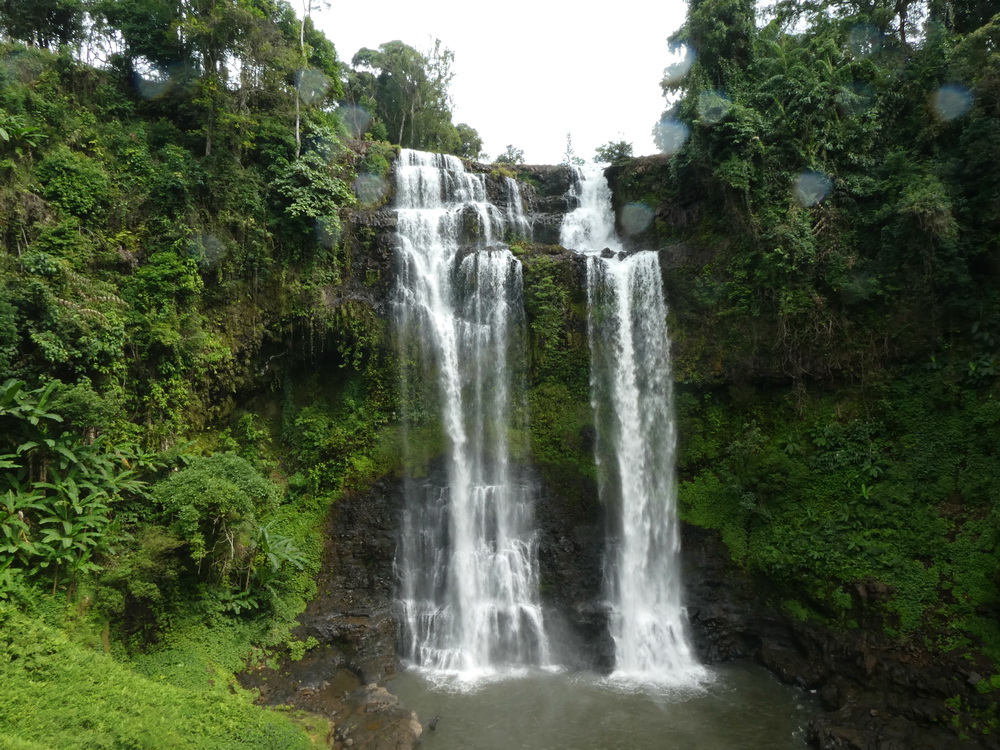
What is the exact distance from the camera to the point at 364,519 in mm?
13625

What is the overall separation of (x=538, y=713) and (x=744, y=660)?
16.3 ft

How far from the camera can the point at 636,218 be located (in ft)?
57.4

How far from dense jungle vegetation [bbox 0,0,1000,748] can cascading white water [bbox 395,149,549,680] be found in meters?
0.84

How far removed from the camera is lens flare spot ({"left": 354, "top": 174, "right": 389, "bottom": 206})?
1698cm

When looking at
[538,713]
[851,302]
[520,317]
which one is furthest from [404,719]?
[851,302]

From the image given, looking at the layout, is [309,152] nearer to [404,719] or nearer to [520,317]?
[520,317]

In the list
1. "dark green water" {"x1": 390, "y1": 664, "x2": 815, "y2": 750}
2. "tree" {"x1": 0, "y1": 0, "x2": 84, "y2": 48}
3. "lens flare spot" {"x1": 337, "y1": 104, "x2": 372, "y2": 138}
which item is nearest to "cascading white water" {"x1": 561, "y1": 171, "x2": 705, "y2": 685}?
"dark green water" {"x1": 390, "y1": 664, "x2": 815, "y2": 750}

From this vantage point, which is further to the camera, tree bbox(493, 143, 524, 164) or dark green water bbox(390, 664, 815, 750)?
tree bbox(493, 143, 524, 164)

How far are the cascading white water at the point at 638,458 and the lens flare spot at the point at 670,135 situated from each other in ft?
12.5

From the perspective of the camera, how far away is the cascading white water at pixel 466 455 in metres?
12.5

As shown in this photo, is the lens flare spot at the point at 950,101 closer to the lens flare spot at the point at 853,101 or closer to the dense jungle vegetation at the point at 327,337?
the dense jungle vegetation at the point at 327,337

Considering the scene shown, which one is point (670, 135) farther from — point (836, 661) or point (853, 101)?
point (836, 661)

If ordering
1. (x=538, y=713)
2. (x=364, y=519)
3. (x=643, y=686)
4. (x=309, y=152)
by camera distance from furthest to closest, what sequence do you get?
(x=309, y=152), (x=364, y=519), (x=643, y=686), (x=538, y=713)

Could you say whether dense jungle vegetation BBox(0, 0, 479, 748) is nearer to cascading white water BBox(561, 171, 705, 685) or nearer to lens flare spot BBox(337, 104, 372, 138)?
lens flare spot BBox(337, 104, 372, 138)
